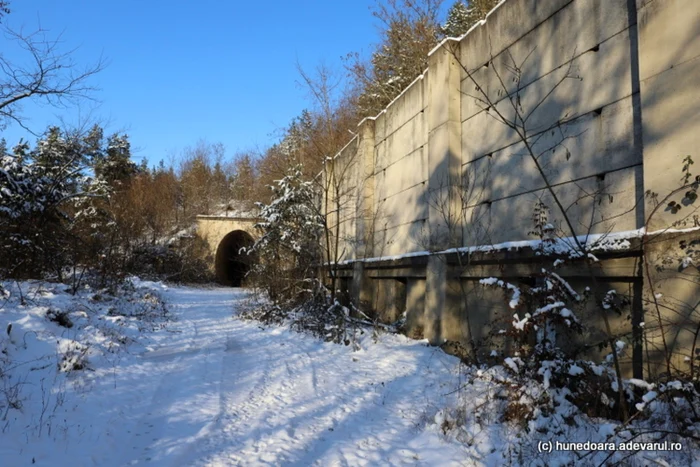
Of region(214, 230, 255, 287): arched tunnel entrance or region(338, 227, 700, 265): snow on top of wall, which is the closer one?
region(338, 227, 700, 265): snow on top of wall

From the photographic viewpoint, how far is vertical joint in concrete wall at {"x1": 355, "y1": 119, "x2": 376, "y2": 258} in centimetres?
1086

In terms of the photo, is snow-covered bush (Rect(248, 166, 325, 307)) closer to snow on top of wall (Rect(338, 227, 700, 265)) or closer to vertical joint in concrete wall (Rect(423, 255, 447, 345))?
vertical joint in concrete wall (Rect(423, 255, 447, 345))

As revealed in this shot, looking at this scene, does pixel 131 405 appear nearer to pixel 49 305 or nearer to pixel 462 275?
pixel 49 305

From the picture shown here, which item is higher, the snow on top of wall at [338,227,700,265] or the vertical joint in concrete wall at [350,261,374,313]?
the snow on top of wall at [338,227,700,265]

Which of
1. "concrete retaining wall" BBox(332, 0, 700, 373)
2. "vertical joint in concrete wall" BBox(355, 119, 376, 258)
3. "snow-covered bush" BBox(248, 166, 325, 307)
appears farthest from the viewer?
"snow-covered bush" BBox(248, 166, 325, 307)

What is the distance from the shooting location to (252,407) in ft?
14.7

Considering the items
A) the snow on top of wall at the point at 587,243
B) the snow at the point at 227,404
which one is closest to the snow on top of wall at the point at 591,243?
the snow on top of wall at the point at 587,243

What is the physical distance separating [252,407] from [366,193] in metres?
7.29

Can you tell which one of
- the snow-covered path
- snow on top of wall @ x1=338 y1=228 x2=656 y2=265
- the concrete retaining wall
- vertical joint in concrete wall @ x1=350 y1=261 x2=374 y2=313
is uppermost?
the concrete retaining wall

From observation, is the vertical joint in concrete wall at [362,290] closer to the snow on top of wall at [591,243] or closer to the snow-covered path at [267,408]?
the snow-covered path at [267,408]

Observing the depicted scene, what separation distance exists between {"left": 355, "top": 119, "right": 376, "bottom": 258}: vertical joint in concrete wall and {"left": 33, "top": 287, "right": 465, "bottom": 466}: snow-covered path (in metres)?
3.82

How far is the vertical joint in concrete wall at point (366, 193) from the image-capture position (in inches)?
428

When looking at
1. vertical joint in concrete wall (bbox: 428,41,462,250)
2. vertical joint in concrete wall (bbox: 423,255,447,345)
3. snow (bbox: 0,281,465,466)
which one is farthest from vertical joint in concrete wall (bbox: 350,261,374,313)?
vertical joint in concrete wall (bbox: 428,41,462,250)

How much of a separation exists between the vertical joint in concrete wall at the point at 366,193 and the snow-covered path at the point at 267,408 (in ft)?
12.5
